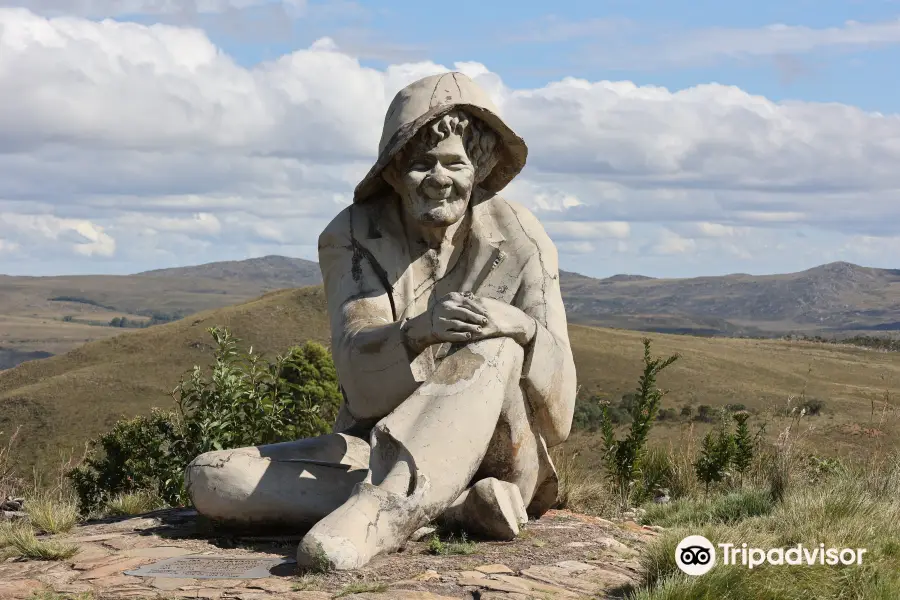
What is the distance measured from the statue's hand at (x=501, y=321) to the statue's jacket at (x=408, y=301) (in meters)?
0.12

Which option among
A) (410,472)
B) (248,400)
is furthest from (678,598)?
(248,400)

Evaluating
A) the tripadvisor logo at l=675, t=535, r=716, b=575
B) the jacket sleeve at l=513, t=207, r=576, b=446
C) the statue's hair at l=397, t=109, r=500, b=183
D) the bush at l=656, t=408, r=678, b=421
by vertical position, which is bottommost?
the bush at l=656, t=408, r=678, b=421

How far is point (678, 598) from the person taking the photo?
4984 millimetres

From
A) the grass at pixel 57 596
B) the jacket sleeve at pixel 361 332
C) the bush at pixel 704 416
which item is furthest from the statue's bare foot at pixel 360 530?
the bush at pixel 704 416

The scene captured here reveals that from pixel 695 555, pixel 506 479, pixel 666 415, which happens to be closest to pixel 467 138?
pixel 506 479

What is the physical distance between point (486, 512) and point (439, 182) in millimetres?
1895

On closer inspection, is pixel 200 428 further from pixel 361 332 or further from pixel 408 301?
pixel 361 332

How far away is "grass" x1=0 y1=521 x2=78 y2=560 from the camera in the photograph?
6090 mm

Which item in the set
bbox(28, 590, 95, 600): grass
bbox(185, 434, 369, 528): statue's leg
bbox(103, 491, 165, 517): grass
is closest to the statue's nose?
bbox(185, 434, 369, 528): statue's leg

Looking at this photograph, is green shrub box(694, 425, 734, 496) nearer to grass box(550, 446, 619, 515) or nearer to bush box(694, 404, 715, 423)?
grass box(550, 446, 619, 515)

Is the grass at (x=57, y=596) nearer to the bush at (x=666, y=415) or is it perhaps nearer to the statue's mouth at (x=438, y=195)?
the statue's mouth at (x=438, y=195)

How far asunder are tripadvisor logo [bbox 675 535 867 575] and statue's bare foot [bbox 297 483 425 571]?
135 cm

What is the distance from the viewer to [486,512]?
A: 635cm

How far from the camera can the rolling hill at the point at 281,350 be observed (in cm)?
3412
